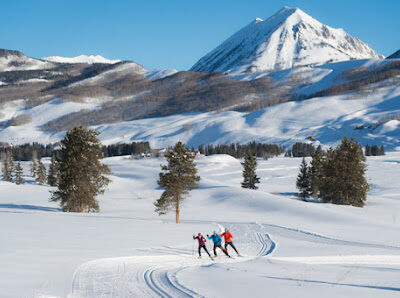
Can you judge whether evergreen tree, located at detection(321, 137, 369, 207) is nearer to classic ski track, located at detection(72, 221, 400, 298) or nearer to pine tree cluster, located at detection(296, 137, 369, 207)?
pine tree cluster, located at detection(296, 137, 369, 207)

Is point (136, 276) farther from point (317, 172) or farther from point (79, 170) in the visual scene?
point (317, 172)

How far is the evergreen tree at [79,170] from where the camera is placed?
140ft

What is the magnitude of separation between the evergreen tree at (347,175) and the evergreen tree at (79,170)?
28.8 metres

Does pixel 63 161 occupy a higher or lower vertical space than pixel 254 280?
higher

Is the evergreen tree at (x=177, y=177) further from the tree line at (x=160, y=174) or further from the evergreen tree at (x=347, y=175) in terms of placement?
the evergreen tree at (x=347, y=175)

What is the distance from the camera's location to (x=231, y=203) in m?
58.8

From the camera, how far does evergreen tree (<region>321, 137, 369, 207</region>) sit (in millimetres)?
51688

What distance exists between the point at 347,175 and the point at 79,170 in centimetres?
3288

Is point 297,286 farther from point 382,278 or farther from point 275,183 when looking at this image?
point 275,183

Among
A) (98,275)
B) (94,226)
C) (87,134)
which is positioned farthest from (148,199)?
(98,275)

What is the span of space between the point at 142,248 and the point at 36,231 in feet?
28.0

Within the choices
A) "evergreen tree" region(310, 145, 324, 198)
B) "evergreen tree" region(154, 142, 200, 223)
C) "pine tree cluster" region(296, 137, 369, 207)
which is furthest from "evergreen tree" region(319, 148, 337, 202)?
"evergreen tree" region(154, 142, 200, 223)

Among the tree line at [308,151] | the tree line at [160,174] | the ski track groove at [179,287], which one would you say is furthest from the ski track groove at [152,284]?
the tree line at [308,151]

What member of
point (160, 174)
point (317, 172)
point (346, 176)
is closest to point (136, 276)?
point (160, 174)
